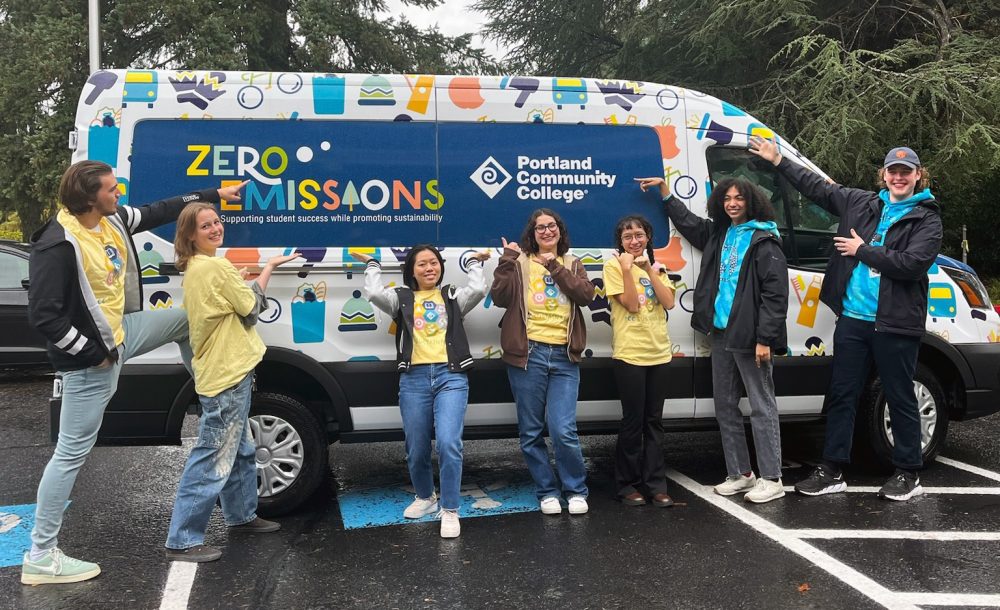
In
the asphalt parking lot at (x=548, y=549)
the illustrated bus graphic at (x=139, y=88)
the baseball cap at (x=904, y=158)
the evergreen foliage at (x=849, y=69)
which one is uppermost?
the evergreen foliage at (x=849, y=69)

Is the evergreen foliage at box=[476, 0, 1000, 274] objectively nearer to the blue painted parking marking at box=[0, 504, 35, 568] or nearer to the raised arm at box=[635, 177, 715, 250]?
the raised arm at box=[635, 177, 715, 250]

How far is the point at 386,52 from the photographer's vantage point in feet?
61.0

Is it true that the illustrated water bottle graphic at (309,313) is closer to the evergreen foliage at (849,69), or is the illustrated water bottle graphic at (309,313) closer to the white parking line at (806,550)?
the white parking line at (806,550)

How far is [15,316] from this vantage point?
8328 mm

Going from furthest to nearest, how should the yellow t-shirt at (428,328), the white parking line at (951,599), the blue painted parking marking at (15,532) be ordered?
the yellow t-shirt at (428,328) < the blue painted parking marking at (15,532) < the white parking line at (951,599)

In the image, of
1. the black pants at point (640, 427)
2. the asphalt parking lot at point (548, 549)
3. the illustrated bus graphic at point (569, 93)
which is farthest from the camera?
the illustrated bus graphic at point (569, 93)

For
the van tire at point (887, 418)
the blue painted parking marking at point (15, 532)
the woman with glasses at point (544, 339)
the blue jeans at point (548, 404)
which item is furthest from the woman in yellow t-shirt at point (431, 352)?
the van tire at point (887, 418)

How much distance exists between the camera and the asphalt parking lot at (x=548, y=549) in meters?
3.42

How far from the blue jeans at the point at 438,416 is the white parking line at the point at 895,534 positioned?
172 centimetres

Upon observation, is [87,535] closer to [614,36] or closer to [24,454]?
[24,454]

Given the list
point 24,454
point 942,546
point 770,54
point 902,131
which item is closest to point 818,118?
point 902,131

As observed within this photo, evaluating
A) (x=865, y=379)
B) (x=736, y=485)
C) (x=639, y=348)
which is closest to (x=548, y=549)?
(x=639, y=348)

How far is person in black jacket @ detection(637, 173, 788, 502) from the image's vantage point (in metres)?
4.41

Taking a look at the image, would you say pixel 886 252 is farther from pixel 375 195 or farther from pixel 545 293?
pixel 375 195
